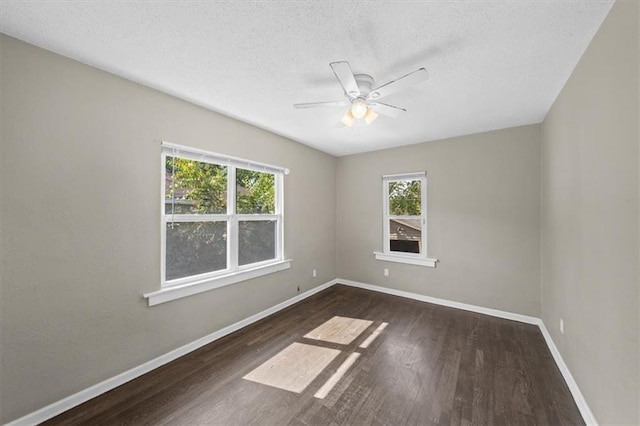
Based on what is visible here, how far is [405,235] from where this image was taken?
4.14 metres

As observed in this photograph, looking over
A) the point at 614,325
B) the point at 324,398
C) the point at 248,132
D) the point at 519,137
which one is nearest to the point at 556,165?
the point at 519,137

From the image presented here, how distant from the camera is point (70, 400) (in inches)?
69.2

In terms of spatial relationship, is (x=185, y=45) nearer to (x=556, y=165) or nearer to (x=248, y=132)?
(x=248, y=132)

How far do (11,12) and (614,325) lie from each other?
372cm

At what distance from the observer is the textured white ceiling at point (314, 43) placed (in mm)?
1361

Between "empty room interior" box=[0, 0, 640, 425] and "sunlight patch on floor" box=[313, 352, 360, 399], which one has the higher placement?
"empty room interior" box=[0, 0, 640, 425]

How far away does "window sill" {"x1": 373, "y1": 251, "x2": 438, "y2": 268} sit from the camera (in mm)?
3800

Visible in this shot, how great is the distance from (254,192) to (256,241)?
651 millimetres

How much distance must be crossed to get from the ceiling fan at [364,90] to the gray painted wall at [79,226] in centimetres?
146

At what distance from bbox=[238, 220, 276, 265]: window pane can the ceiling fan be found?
1710mm

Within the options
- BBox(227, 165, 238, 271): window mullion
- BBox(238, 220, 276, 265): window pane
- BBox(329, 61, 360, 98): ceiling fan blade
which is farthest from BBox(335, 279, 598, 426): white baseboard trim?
BBox(329, 61, 360, 98): ceiling fan blade

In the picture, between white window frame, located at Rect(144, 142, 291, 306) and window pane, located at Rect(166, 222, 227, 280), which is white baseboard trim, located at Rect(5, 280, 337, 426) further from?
window pane, located at Rect(166, 222, 227, 280)

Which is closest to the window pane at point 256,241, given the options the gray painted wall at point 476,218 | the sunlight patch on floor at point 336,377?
the sunlight patch on floor at point 336,377

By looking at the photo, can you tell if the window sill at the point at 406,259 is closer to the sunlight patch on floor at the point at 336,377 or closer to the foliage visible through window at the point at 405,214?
the foliage visible through window at the point at 405,214
